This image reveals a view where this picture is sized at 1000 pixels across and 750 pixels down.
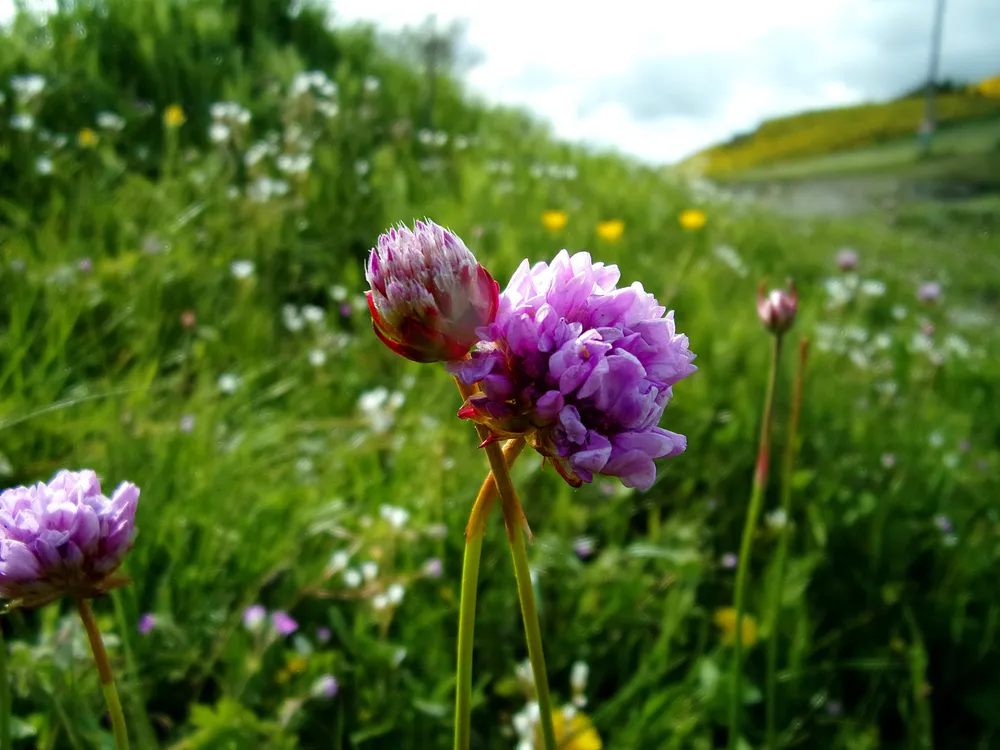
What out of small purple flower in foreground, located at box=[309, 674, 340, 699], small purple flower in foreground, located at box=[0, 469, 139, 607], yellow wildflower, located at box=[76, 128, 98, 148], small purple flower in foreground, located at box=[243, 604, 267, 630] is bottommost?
small purple flower in foreground, located at box=[309, 674, 340, 699]

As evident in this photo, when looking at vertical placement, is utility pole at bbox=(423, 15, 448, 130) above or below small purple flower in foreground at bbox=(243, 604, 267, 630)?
above

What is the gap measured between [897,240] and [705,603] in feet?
19.0

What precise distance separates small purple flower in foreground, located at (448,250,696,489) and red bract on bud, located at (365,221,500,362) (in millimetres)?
16

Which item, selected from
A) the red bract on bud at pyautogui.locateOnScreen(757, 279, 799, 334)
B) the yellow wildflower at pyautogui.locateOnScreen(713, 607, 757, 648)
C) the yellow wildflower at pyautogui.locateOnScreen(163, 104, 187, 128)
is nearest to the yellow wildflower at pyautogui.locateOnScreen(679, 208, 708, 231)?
the yellow wildflower at pyautogui.locateOnScreen(163, 104, 187, 128)

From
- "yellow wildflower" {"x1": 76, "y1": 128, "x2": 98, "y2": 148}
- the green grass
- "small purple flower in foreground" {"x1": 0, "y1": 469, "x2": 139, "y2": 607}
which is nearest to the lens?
"small purple flower in foreground" {"x1": 0, "y1": 469, "x2": 139, "y2": 607}

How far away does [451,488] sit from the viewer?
1657mm

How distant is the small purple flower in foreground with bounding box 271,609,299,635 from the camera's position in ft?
4.05

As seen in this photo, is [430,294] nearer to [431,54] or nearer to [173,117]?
[173,117]

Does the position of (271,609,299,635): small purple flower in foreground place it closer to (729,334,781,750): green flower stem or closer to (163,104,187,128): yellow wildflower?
(729,334,781,750): green flower stem

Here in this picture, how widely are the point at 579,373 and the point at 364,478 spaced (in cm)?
128

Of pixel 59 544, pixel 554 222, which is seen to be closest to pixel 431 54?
pixel 554 222

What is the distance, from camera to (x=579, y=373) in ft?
1.66

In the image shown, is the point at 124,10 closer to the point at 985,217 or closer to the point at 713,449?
the point at 713,449

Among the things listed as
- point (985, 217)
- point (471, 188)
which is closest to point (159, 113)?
point (471, 188)
